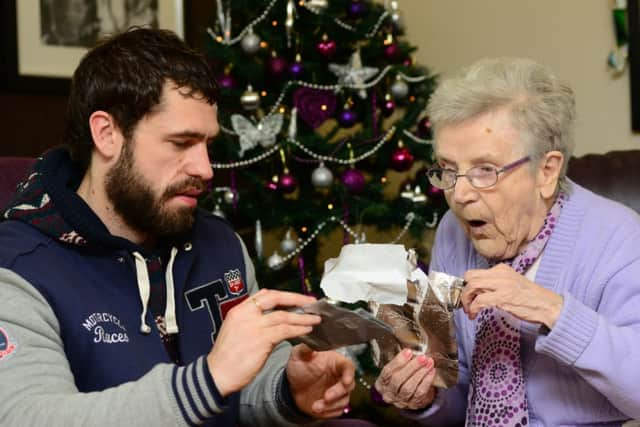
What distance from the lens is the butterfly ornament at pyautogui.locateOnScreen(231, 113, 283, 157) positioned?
113 inches

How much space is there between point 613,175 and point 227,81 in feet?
5.07

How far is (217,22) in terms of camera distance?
9.90 ft

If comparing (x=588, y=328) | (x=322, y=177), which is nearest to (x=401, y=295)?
(x=588, y=328)

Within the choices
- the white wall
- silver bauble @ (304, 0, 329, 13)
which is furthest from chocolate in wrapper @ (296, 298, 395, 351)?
the white wall

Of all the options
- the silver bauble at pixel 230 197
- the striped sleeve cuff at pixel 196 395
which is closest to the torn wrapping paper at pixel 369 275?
the striped sleeve cuff at pixel 196 395

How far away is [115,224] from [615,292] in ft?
3.46

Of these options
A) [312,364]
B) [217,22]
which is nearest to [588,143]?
[217,22]

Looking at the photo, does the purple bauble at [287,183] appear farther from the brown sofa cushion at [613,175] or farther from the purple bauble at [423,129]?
the brown sofa cushion at [613,175]

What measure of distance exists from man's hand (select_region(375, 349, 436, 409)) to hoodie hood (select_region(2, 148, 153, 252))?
0.59 meters

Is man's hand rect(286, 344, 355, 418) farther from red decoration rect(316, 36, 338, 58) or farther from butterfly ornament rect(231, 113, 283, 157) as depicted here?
red decoration rect(316, 36, 338, 58)

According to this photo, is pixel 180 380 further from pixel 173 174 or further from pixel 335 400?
pixel 173 174

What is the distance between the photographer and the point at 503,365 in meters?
1.57

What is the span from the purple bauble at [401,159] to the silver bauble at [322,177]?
287mm

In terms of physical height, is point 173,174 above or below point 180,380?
above
